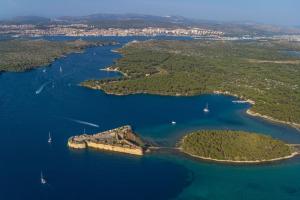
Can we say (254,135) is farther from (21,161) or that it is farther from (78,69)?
(78,69)

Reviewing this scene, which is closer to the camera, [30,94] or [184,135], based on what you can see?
[184,135]

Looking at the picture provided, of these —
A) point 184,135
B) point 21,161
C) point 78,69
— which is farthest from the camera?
point 78,69

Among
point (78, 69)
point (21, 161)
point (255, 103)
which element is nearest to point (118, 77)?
point (78, 69)

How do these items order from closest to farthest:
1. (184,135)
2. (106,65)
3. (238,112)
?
(184,135) → (238,112) → (106,65)

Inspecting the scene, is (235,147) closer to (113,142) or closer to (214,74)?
(113,142)

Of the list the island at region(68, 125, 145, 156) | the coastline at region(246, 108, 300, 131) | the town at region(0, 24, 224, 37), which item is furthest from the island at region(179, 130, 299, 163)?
the town at region(0, 24, 224, 37)

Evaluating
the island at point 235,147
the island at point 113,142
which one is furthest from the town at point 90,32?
the island at point 235,147

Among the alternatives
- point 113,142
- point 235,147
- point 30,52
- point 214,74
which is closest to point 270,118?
point 235,147
